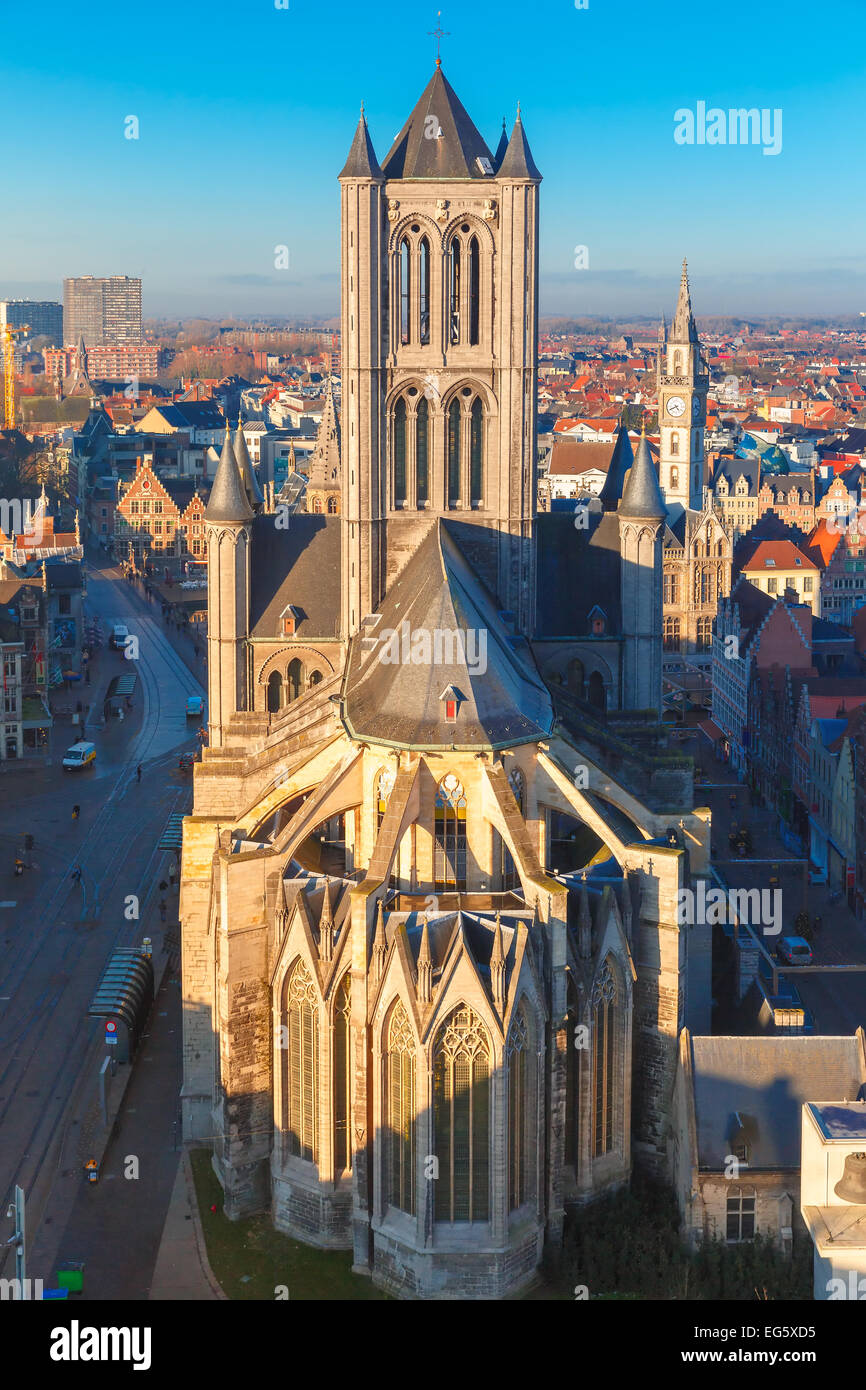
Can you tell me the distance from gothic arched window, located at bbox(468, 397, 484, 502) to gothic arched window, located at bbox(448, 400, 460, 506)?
0.36 m

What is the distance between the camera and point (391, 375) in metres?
55.6

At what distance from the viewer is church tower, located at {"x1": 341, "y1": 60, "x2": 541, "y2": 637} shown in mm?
54812

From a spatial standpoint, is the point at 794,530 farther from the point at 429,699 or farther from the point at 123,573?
the point at 429,699

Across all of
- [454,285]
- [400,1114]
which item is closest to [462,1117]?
[400,1114]

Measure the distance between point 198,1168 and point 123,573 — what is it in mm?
124866

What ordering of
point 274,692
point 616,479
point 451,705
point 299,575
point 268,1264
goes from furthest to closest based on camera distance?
1. point 616,479
2. point 274,692
3. point 299,575
4. point 451,705
5. point 268,1264

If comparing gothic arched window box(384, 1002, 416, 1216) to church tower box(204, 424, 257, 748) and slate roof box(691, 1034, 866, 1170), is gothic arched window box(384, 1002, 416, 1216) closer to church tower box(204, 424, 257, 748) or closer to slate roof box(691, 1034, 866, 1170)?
slate roof box(691, 1034, 866, 1170)

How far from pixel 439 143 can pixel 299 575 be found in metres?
15.5

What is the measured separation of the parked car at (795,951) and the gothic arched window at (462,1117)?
2822 cm

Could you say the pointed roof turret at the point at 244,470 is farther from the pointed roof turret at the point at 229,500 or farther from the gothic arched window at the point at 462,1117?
the gothic arched window at the point at 462,1117

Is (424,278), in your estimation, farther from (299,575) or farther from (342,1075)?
(342,1075)

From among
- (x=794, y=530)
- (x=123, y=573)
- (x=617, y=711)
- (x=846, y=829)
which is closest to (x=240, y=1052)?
(x=617, y=711)

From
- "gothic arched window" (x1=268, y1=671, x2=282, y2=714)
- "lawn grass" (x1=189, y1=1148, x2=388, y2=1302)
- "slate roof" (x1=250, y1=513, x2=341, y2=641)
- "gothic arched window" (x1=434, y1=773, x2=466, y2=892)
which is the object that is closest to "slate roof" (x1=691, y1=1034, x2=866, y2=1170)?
"gothic arched window" (x1=434, y1=773, x2=466, y2=892)

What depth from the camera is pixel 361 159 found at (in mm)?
54469
